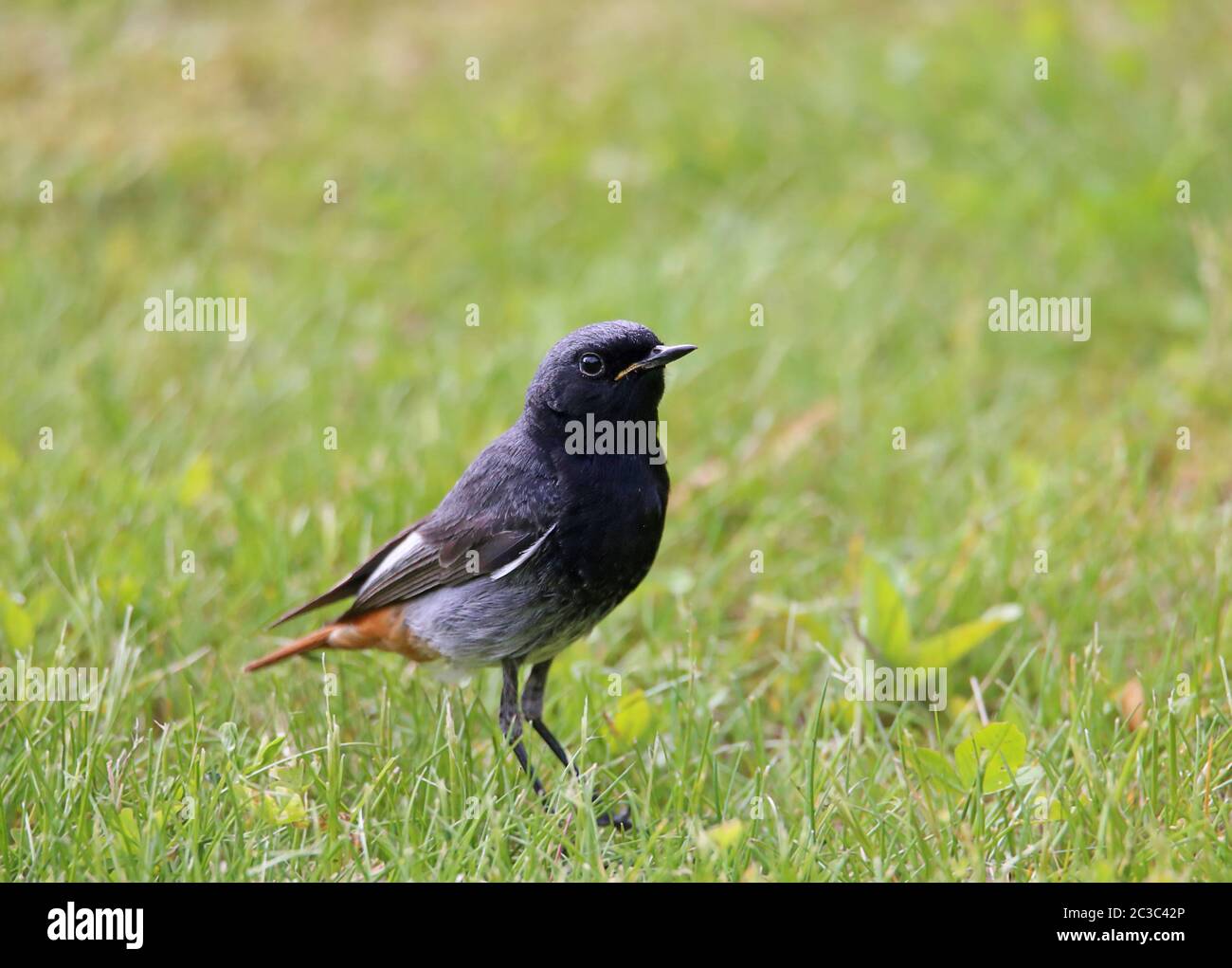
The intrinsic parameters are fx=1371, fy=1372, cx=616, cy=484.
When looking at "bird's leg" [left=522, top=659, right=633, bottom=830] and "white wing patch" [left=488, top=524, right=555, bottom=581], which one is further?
"bird's leg" [left=522, top=659, right=633, bottom=830]

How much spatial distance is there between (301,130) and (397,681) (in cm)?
550

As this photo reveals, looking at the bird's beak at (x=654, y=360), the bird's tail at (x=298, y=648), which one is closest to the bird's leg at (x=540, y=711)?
the bird's tail at (x=298, y=648)

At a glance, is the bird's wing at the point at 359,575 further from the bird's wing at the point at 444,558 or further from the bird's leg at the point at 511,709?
the bird's leg at the point at 511,709

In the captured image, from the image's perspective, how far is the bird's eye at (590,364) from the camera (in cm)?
392

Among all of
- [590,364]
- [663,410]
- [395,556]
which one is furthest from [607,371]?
→ [663,410]

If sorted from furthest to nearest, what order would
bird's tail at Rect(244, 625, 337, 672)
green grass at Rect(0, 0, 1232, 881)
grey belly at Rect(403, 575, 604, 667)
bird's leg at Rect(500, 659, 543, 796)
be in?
bird's tail at Rect(244, 625, 337, 672), bird's leg at Rect(500, 659, 543, 796), grey belly at Rect(403, 575, 604, 667), green grass at Rect(0, 0, 1232, 881)

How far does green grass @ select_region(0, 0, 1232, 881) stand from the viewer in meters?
3.65

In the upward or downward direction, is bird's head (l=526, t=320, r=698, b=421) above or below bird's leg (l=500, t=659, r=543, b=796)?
above

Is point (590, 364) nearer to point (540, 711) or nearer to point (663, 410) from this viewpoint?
point (540, 711)

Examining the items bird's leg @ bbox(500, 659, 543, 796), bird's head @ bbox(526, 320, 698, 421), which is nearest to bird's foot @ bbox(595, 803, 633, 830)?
bird's leg @ bbox(500, 659, 543, 796)

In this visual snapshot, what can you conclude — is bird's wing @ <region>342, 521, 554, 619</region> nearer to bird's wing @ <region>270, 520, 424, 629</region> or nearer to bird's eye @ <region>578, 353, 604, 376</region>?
bird's wing @ <region>270, 520, 424, 629</region>

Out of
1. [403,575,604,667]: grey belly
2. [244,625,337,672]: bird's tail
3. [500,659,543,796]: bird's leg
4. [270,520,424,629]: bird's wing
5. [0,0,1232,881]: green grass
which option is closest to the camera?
[0,0,1232,881]: green grass

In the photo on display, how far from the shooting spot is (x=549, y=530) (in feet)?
12.9
